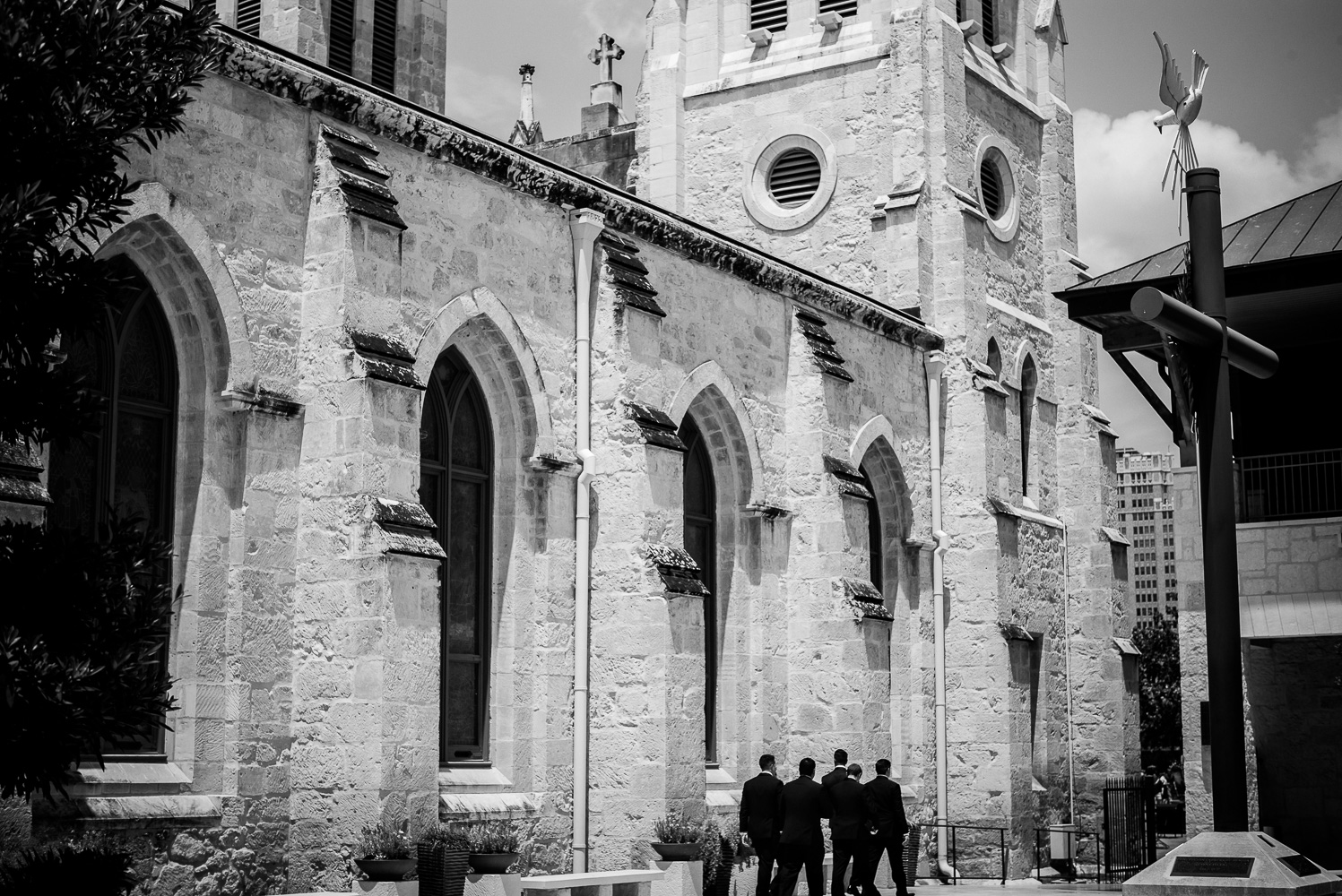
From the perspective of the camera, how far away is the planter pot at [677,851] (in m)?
15.5

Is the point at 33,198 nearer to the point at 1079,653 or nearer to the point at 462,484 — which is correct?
the point at 462,484

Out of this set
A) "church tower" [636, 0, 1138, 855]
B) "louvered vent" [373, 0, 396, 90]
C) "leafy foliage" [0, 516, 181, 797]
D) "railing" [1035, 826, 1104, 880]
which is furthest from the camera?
"church tower" [636, 0, 1138, 855]

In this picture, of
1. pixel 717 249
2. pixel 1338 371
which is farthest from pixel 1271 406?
pixel 717 249

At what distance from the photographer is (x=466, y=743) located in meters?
15.9

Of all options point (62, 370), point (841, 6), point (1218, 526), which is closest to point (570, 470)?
point (1218, 526)

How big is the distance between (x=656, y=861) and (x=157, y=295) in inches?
289

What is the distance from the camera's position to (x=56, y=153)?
7.86 metres

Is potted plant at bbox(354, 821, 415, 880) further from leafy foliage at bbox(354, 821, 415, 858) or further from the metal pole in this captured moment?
the metal pole

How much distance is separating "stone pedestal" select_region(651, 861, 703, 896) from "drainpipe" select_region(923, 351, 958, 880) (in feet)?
25.8

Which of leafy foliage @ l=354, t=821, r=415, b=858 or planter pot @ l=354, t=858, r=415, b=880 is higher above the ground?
leafy foliage @ l=354, t=821, r=415, b=858

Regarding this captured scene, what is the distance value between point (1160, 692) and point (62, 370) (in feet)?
169

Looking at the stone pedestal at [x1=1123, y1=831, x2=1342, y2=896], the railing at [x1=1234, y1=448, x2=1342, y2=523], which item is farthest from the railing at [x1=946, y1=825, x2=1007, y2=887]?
the stone pedestal at [x1=1123, y1=831, x2=1342, y2=896]

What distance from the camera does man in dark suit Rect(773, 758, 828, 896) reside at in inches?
561

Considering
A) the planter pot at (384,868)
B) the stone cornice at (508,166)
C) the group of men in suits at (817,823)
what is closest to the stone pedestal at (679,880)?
the group of men in suits at (817,823)
